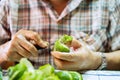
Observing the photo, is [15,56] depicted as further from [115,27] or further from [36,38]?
[115,27]

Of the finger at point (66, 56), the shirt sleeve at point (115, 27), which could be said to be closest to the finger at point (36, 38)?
the finger at point (66, 56)

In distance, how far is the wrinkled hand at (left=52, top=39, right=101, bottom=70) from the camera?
86 centimetres

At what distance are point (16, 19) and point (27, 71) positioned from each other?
1.51 ft

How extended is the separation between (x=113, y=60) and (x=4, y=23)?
49cm

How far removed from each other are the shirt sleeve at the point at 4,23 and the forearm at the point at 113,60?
1.43ft

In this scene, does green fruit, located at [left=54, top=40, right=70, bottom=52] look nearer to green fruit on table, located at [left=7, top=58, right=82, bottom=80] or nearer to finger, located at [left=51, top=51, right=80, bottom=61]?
finger, located at [left=51, top=51, right=80, bottom=61]

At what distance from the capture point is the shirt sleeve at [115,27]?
1.13 m

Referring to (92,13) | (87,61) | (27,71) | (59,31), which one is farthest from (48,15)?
(27,71)

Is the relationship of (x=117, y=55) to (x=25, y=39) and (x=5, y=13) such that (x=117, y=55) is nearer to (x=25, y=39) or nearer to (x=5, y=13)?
(x=25, y=39)

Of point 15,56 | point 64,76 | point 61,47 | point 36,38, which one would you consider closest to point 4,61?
point 15,56

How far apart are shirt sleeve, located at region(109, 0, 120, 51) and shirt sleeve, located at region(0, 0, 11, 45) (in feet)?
1.44

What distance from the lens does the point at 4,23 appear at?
1177mm

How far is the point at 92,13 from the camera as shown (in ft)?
3.71

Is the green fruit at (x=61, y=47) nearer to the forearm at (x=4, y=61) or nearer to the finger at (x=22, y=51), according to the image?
the finger at (x=22, y=51)
